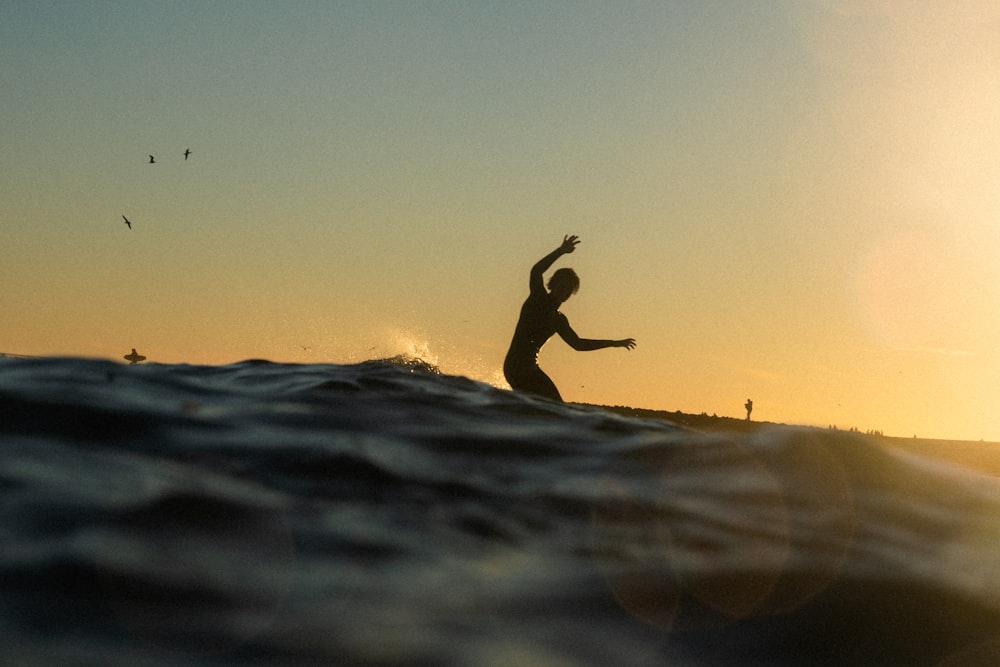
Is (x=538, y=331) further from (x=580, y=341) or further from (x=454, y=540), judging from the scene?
(x=454, y=540)

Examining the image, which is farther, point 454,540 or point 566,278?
point 566,278

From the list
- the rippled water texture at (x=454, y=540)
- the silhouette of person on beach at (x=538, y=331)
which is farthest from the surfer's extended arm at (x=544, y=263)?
the rippled water texture at (x=454, y=540)

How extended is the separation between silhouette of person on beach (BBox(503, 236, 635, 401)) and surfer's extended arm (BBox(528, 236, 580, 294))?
1 centimetres

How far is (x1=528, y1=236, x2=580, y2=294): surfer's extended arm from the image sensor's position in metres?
11.1

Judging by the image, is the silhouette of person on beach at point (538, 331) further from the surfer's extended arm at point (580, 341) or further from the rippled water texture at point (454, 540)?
the rippled water texture at point (454, 540)

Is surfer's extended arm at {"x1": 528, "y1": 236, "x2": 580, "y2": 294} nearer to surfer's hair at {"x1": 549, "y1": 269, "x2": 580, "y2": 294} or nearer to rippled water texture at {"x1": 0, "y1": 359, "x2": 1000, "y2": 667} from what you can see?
surfer's hair at {"x1": 549, "y1": 269, "x2": 580, "y2": 294}

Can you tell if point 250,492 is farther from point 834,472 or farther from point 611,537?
point 834,472

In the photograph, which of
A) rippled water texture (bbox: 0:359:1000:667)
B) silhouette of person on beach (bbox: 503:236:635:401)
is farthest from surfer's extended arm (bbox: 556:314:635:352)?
rippled water texture (bbox: 0:359:1000:667)

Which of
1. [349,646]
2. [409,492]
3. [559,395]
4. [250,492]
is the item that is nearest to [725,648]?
[349,646]

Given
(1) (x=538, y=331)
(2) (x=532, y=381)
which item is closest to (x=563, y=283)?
(1) (x=538, y=331)

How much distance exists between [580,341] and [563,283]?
0.88m

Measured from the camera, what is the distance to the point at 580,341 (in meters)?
12.2

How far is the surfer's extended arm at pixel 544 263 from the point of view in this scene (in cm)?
1113

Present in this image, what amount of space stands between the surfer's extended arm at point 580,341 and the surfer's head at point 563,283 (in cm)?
29
